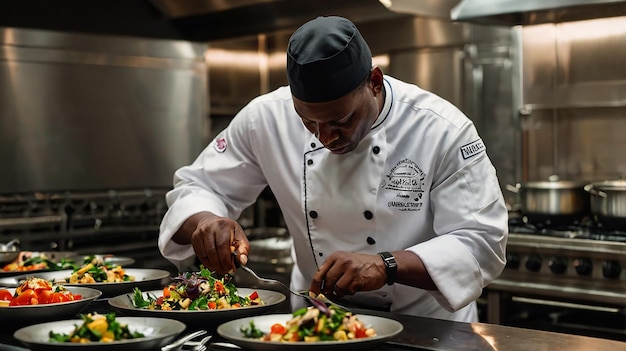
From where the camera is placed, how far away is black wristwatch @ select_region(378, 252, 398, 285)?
2.08 metres

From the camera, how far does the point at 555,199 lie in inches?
157

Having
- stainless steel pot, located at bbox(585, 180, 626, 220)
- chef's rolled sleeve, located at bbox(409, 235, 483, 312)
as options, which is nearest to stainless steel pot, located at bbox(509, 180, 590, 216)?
stainless steel pot, located at bbox(585, 180, 626, 220)

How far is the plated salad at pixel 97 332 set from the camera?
164cm

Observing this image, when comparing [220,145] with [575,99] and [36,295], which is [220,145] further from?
[575,99]

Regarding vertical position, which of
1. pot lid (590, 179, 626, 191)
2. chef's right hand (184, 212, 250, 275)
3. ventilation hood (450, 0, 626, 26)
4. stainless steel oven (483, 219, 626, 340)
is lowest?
stainless steel oven (483, 219, 626, 340)

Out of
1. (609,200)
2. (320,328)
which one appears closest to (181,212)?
(320,328)

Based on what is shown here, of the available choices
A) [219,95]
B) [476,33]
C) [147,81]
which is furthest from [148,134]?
[476,33]

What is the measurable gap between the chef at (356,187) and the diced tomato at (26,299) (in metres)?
0.46

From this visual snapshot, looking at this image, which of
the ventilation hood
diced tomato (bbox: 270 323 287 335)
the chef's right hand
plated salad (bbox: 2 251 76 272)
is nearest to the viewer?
diced tomato (bbox: 270 323 287 335)

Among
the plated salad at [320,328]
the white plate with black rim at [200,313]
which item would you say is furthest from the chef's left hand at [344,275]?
the plated salad at [320,328]

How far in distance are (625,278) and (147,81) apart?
3.07 metres

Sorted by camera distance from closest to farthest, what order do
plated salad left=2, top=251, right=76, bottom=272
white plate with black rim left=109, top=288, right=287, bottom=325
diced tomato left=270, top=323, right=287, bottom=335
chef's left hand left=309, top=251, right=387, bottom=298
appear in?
diced tomato left=270, top=323, right=287, bottom=335
white plate with black rim left=109, top=288, right=287, bottom=325
chef's left hand left=309, top=251, right=387, bottom=298
plated salad left=2, top=251, right=76, bottom=272

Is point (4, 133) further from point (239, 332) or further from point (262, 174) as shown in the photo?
point (239, 332)

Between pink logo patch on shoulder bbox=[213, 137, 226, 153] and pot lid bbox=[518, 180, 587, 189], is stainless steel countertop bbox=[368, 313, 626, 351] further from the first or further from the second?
pot lid bbox=[518, 180, 587, 189]
